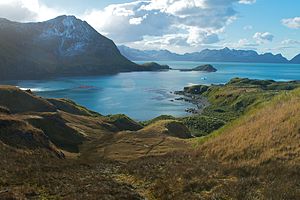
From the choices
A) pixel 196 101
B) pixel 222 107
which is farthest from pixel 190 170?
pixel 196 101

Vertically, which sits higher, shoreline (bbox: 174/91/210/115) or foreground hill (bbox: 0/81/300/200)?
foreground hill (bbox: 0/81/300/200)

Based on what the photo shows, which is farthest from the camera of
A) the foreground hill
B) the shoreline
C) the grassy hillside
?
the shoreline

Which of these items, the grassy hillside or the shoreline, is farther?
the shoreline

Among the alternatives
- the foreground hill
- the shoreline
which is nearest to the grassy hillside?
the shoreline

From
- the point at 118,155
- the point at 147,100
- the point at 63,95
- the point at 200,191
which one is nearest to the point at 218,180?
the point at 200,191

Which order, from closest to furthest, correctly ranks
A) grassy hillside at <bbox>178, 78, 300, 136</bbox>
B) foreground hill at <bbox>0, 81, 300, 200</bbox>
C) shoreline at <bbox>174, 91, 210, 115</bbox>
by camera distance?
foreground hill at <bbox>0, 81, 300, 200</bbox> → grassy hillside at <bbox>178, 78, 300, 136</bbox> → shoreline at <bbox>174, 91, 210, 115</bbox>

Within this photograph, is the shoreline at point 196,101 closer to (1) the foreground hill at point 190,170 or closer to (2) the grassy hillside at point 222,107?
(2) the grassy hillside at point 222,107

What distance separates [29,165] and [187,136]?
43.3 m

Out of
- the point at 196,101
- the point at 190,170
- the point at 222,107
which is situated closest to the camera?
the point at 190,170

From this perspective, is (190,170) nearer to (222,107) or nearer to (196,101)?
(222,107)

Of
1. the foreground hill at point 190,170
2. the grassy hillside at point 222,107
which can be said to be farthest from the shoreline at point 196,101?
the foreground hill at point 190,170

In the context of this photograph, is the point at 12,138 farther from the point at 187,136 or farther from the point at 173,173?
the point at 187,136

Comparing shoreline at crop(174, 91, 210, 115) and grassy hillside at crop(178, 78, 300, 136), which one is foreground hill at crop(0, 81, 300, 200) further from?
shoreline at crop(174, 91, 210, 115)

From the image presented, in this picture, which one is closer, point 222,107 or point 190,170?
point 190,170
